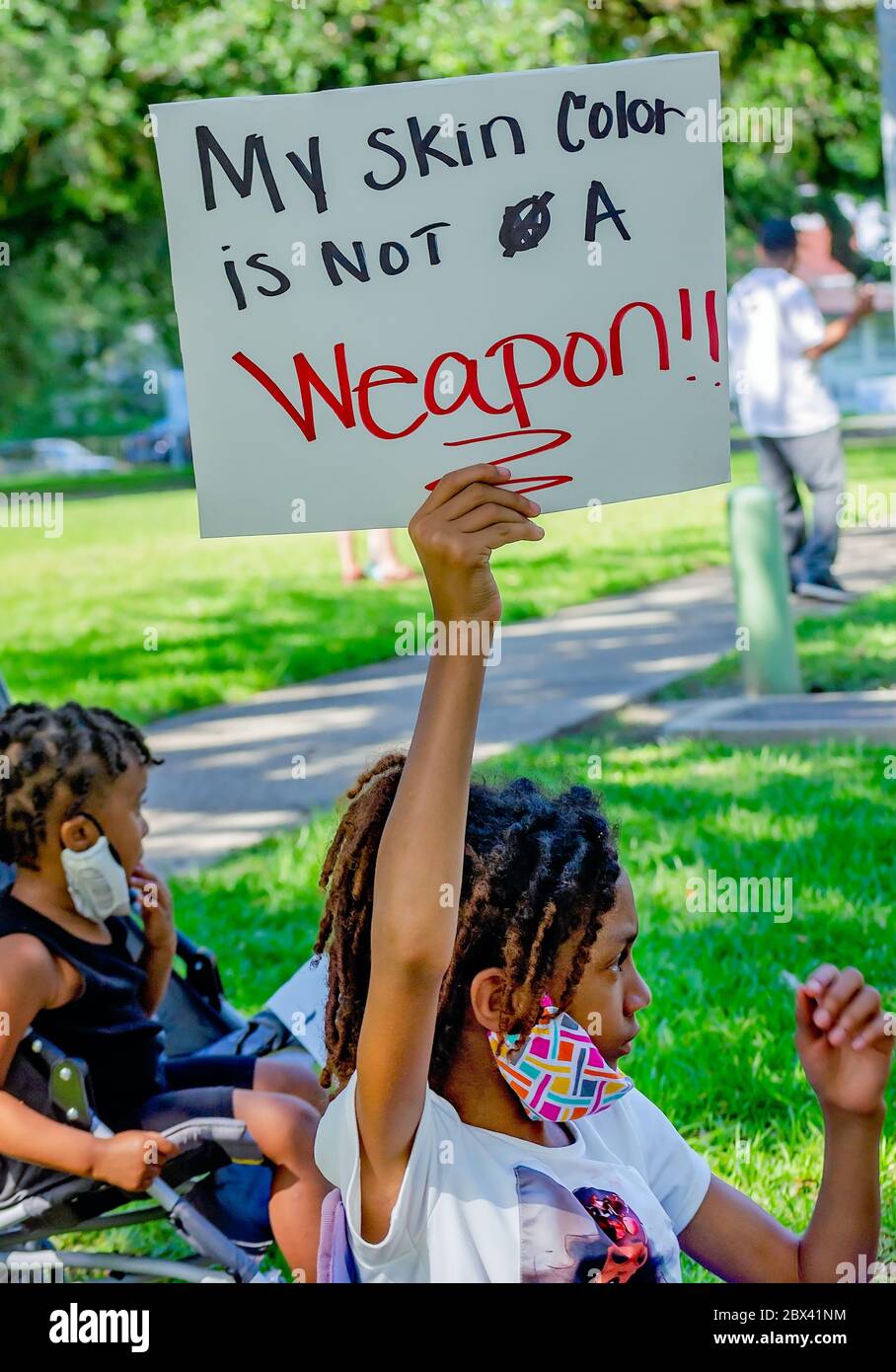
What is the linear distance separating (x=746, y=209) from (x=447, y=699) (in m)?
30.7

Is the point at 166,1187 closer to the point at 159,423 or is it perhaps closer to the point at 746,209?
the point at 746,209

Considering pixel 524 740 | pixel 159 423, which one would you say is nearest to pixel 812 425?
pixel 524 740

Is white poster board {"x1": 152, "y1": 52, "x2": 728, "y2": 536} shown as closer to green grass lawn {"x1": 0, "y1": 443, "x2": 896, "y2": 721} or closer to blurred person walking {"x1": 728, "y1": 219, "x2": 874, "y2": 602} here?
green grass lawn {"x1": 0, "y1": 443, "x2": 896, "y2": 721}

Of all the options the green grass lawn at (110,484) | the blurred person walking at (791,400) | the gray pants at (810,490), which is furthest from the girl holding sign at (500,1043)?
the green grass lawn at (110,484)

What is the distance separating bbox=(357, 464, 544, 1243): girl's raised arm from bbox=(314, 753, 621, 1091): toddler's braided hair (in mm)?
A: 206

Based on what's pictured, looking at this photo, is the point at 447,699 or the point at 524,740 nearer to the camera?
the point at 447,699

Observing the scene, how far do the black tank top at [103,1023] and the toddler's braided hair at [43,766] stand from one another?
109 mm

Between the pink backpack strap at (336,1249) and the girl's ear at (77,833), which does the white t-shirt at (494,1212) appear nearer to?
the pink backpack strap at (336,1249)

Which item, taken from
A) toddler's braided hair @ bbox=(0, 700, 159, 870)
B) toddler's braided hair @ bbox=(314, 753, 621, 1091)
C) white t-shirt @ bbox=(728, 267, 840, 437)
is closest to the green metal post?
white t-shirt @ bbox=(728, 267, 840, 437)

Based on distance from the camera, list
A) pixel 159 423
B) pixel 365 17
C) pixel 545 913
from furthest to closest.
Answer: pixel 159 423 < pixel 365 17 < pixel 545 913

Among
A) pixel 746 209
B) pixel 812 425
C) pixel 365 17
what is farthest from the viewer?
pixel 746 209

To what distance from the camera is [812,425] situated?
30.9 feet

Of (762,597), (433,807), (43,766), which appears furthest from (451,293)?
(762,597)
